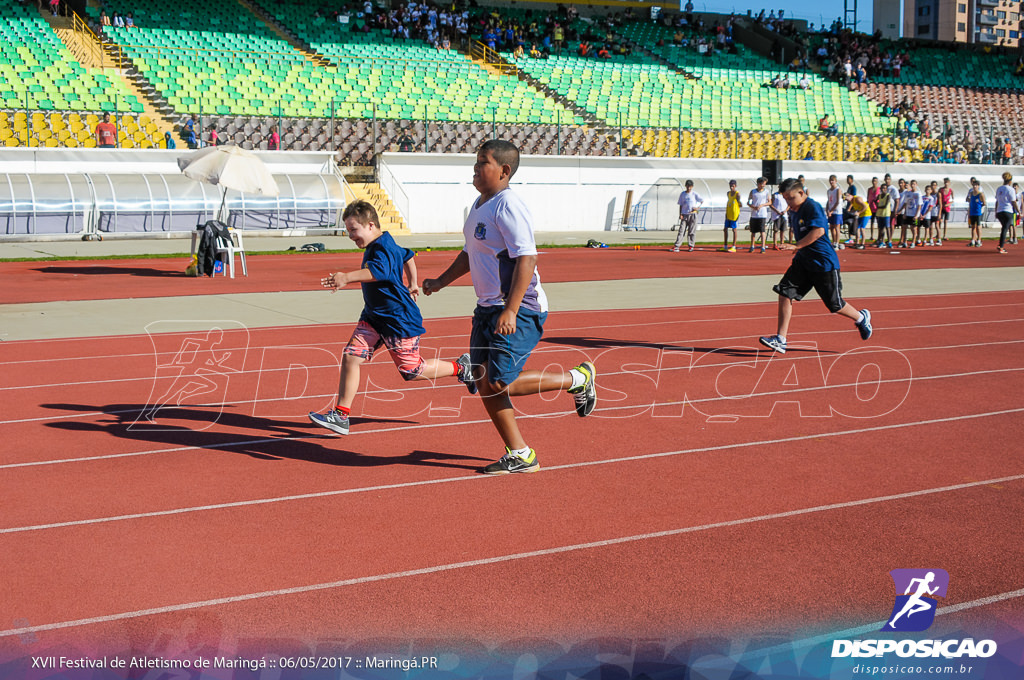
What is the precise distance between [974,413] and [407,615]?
565 centimetres

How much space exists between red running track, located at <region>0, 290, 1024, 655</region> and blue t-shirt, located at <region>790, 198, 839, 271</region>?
1.36 meters

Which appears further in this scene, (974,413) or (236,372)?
(236,372)

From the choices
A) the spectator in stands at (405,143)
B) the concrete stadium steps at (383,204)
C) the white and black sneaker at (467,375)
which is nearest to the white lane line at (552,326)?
the white and black sneaker at (467,375)

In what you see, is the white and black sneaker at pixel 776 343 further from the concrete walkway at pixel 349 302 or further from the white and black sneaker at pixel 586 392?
the white and black sneaker at pixel 586 392

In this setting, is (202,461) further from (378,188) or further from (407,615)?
(378,188)

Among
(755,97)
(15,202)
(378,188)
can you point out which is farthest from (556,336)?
(755,97)

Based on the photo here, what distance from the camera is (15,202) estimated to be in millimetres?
26797

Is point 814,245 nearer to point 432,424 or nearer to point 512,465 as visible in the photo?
point 432,424

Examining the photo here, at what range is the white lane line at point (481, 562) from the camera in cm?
409

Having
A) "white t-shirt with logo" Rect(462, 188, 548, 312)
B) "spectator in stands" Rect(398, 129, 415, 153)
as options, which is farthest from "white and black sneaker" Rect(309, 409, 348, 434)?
"spectator in stands" Rect(398, 129, 415, 153)

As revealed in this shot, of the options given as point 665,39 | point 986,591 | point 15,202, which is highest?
point 665,39

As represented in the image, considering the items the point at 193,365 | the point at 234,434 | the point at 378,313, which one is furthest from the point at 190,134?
the point at 378,313

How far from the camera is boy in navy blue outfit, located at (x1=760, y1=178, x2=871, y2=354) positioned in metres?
10.7

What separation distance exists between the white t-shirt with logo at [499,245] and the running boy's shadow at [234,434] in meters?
1.20
